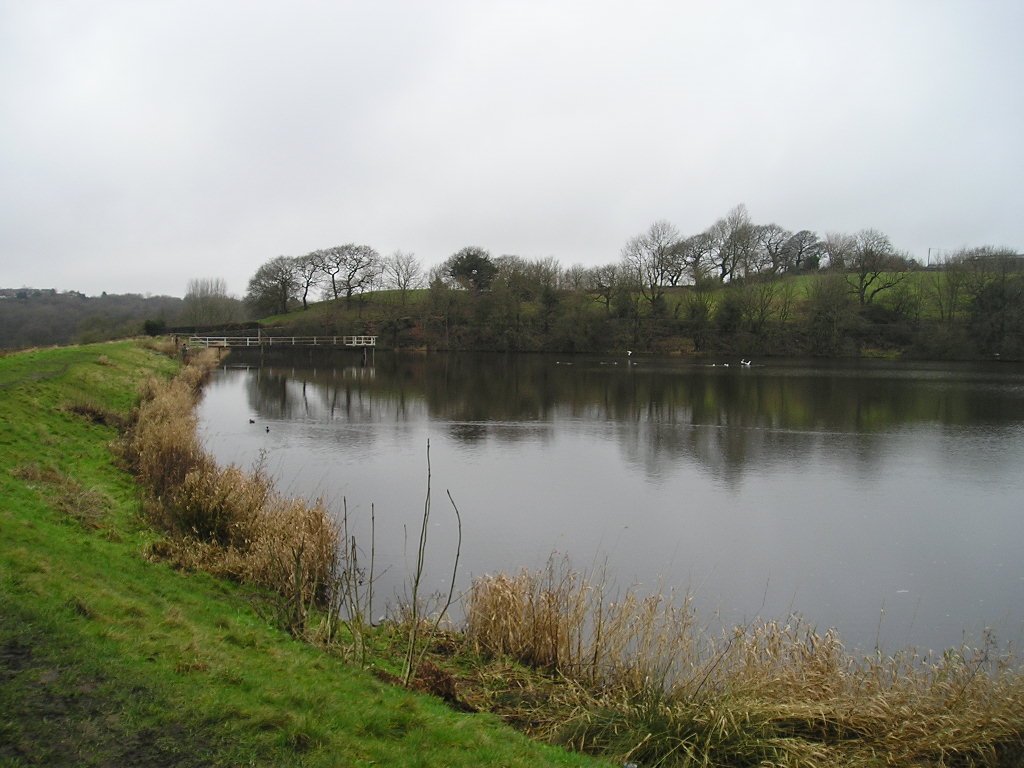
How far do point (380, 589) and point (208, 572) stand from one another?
2292mm

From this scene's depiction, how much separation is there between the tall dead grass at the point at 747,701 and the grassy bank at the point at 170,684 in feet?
2.78

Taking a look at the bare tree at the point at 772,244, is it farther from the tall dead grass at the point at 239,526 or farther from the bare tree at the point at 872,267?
the tall dead grass at the point at 239,526

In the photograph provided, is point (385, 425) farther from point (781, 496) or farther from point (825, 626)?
point (825, 626)

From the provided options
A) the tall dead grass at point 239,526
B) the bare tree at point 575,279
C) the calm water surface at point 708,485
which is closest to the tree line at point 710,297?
the bare tree at point 575,279

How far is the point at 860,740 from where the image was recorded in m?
5.37

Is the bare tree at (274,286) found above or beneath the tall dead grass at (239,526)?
above

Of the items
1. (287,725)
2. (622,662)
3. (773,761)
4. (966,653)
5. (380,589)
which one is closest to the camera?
(287,725)

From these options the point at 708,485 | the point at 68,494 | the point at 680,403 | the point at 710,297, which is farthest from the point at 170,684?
the point at 710,297

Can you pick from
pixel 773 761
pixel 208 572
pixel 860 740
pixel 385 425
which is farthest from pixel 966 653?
pixel 385 425

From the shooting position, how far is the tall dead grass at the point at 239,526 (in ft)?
27.3

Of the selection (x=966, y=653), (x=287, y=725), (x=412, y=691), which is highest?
(x=287, y=725)

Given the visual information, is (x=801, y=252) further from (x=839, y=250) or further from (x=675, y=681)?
(x=675, y=681)

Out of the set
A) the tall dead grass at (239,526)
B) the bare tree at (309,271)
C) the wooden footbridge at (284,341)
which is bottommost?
the tall dead grass at (239,526)

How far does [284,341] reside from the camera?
2601 inches
